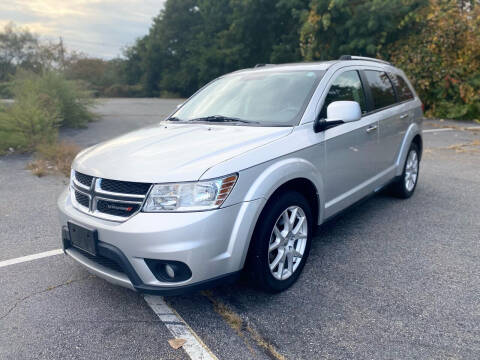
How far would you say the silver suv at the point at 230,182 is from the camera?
246 cm

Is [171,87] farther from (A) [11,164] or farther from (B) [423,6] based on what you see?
(A) [11,164]

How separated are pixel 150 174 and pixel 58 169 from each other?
5193 mm

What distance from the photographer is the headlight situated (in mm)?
2455

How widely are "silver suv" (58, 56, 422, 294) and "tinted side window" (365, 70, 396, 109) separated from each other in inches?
4.8

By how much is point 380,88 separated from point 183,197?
9.94 ft

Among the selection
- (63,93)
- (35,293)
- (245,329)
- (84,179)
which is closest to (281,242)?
(245,329)

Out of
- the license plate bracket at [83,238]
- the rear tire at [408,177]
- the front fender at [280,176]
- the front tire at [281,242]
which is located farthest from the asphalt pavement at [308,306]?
the front fender at [280,176]

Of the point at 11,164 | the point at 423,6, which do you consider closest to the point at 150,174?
the point at 11,164

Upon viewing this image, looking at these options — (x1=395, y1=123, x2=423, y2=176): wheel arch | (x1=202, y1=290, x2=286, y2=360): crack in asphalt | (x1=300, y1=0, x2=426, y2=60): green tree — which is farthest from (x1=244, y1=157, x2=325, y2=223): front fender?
(x1=300, y1=0, x2=426, y2=60): green tree

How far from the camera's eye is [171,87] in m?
42.1

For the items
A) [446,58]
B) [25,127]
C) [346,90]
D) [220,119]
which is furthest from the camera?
[446,58]

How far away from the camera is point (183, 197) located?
96.9 inches

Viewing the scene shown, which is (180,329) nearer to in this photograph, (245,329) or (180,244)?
(245,329)

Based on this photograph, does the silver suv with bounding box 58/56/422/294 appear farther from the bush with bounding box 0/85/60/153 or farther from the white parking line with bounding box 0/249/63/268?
the bush with bounding box 0/85/60/153
